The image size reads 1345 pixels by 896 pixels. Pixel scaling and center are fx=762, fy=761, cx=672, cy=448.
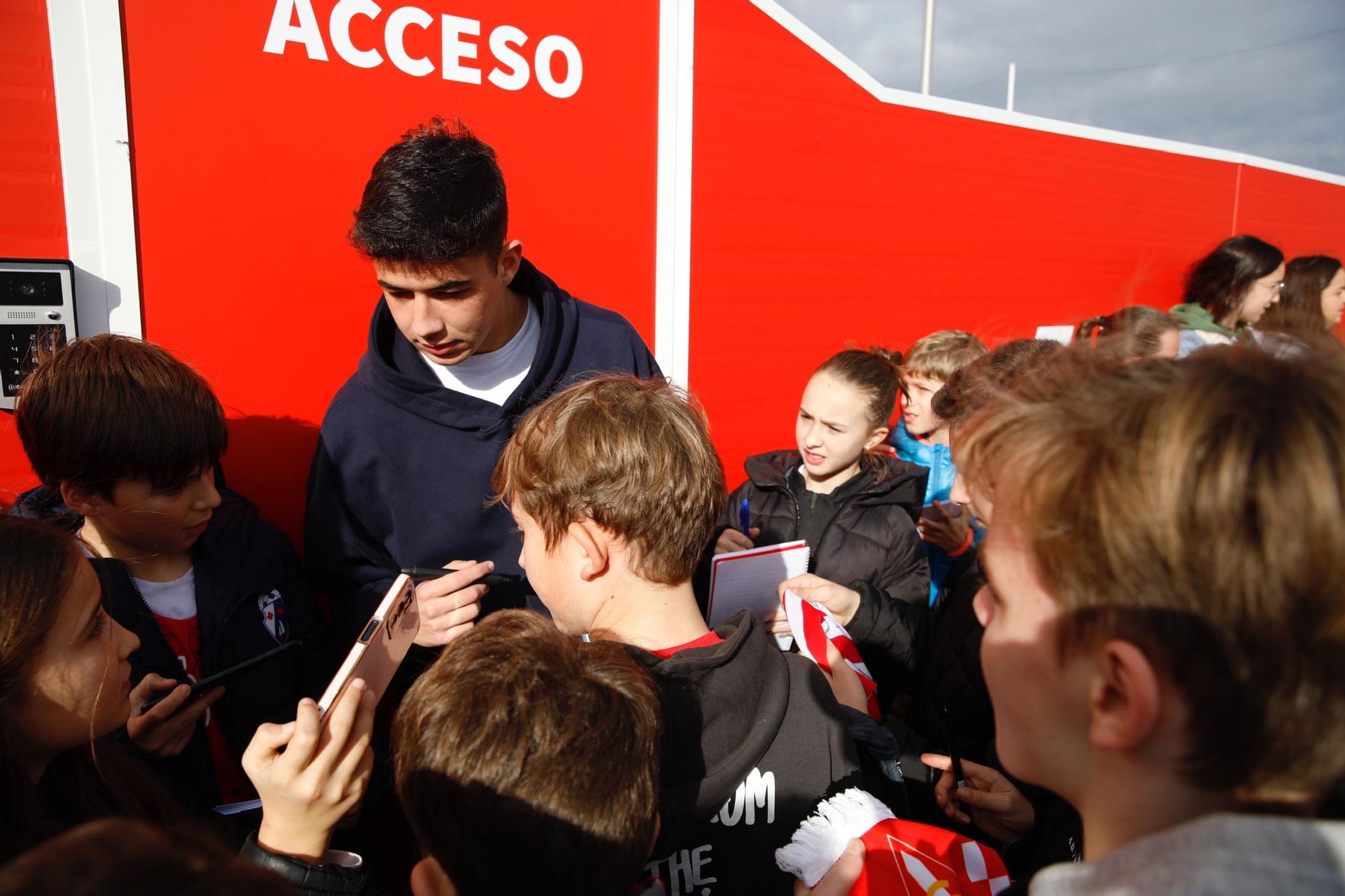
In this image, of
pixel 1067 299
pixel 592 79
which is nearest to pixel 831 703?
pixel 592 79

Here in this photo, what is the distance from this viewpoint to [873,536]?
262 cm

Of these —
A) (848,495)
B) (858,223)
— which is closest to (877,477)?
(848,495)

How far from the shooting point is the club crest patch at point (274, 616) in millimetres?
1915

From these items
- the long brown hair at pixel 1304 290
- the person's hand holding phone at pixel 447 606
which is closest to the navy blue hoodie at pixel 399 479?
the person's hand holding phone at pixel 447 606

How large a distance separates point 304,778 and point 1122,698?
38.1 inches

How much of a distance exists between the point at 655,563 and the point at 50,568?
955 mm

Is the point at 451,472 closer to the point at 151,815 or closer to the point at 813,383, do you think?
the point at 151,815

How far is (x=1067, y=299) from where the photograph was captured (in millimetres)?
5297

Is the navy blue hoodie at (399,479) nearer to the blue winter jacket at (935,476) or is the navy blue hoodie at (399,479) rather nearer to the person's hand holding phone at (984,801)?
the person's hand holding phone at (984,801)

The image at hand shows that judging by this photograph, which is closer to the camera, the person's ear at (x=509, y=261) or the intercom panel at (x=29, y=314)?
the intercom panel at (x=29, y=314)

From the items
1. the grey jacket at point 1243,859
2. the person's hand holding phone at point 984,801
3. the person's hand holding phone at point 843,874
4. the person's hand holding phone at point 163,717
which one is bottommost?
the person's hand holding phone at point 984,801

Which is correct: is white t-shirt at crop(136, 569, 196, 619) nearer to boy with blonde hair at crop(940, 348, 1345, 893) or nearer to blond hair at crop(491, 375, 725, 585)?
blond hair at crop(491, 375, 725, 585)

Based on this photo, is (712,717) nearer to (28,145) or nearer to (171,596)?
(171,596)

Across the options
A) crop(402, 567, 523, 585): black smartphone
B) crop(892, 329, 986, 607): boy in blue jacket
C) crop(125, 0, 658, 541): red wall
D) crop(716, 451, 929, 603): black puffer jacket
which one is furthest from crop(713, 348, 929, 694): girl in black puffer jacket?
crop(125, 0, 658, 541): red wall
